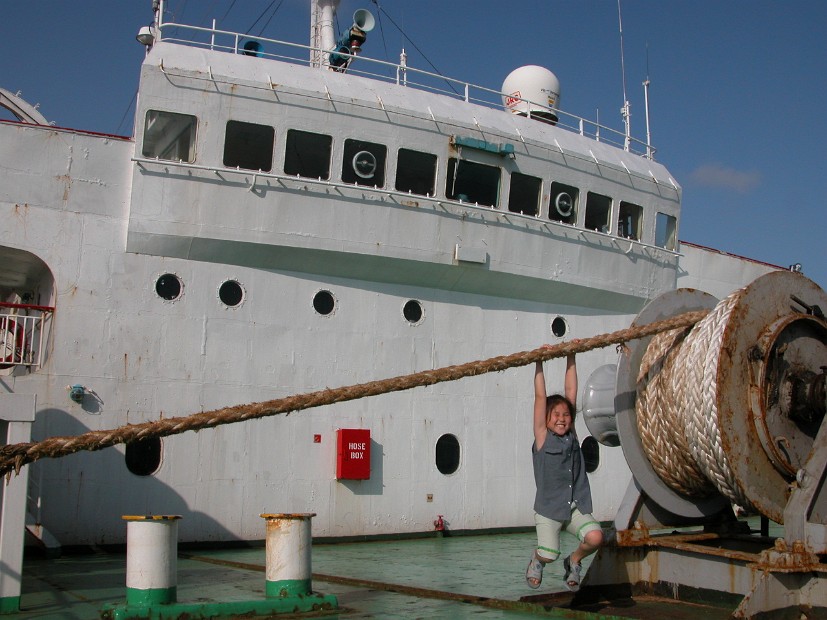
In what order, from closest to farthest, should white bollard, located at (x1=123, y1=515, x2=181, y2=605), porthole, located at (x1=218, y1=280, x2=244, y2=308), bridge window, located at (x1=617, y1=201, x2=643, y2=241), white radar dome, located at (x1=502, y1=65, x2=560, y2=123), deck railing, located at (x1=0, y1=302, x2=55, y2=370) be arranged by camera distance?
white bollard, located at (x1=123, y1=515, x2=181, y2=605), deck railing, located at (x1=0, y1=302, x2=55, y2=370), porthole, located at (x1=218, y1=280, x2=244, y2=308), bridge window, located at (x1=617, y1=201, x2=643, y2=241), white radar dome, located at (x1=502, y1=65, x2=560, y2=123)

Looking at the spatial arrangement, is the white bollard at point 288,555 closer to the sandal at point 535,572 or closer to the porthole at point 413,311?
the sandal at point 535,572

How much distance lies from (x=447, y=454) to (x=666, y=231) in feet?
19.9

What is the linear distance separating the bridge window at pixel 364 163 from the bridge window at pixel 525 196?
239cm

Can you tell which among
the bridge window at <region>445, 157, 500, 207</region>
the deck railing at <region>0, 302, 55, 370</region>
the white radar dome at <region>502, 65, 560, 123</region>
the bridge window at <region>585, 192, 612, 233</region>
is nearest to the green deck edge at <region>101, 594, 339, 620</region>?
the deck railing at <region>0, 302, 55, 370</region>

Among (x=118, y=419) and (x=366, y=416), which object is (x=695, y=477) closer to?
(x=366, y=416)

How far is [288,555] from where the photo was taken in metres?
6.62

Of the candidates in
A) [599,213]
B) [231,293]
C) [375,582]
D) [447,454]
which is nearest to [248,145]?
[231,293]

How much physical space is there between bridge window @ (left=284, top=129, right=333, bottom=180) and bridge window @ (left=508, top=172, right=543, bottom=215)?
3.19 meters

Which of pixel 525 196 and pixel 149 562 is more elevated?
pixel 525 196

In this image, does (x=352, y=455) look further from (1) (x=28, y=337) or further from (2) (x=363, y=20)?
(2) (x=363, y=20)

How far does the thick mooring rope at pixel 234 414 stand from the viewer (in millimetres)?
4934

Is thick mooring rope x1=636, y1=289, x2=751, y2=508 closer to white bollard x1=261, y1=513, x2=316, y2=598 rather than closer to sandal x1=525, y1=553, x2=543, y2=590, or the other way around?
sandal x1=525, y1=553, x2=543, y2=590

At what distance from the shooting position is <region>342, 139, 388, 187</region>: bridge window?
1253 centimetres

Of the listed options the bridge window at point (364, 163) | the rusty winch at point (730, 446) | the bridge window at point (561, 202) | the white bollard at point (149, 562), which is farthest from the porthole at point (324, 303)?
the white bollard at point (149, 562)
